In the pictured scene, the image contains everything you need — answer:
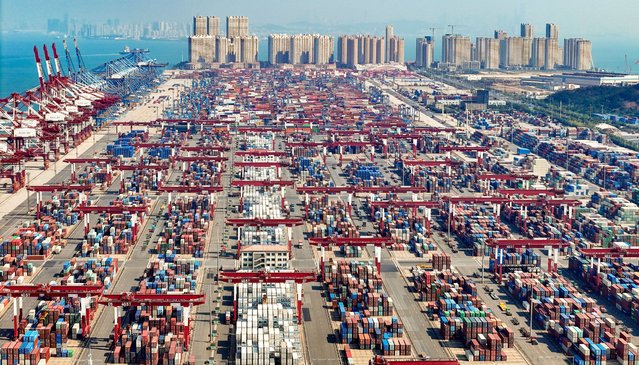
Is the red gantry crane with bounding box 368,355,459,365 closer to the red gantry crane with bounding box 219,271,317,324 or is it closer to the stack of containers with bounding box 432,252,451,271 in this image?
the red gantry crane with bounding box 219,271,317,324

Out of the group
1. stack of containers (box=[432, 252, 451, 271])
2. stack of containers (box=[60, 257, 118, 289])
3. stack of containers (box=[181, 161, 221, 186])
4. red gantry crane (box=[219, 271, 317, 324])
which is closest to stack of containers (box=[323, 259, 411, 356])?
red gantry crane (box=[219, 271, 317, 324])

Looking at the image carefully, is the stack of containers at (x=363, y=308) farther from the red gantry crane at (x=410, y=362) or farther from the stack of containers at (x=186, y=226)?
the stack of containers at (x=186, y=226)

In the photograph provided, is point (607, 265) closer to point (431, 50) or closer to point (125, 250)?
point (125, 250)

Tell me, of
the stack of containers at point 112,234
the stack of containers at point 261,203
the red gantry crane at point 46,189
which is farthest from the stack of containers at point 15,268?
the stack of containers at point 261,203

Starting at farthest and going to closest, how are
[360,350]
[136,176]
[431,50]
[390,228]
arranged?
[431,50], [136,176], [390,228], [360,350]

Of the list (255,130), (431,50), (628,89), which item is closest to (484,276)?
(255,130)

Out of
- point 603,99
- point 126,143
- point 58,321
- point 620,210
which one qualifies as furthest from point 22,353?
point 603,99
